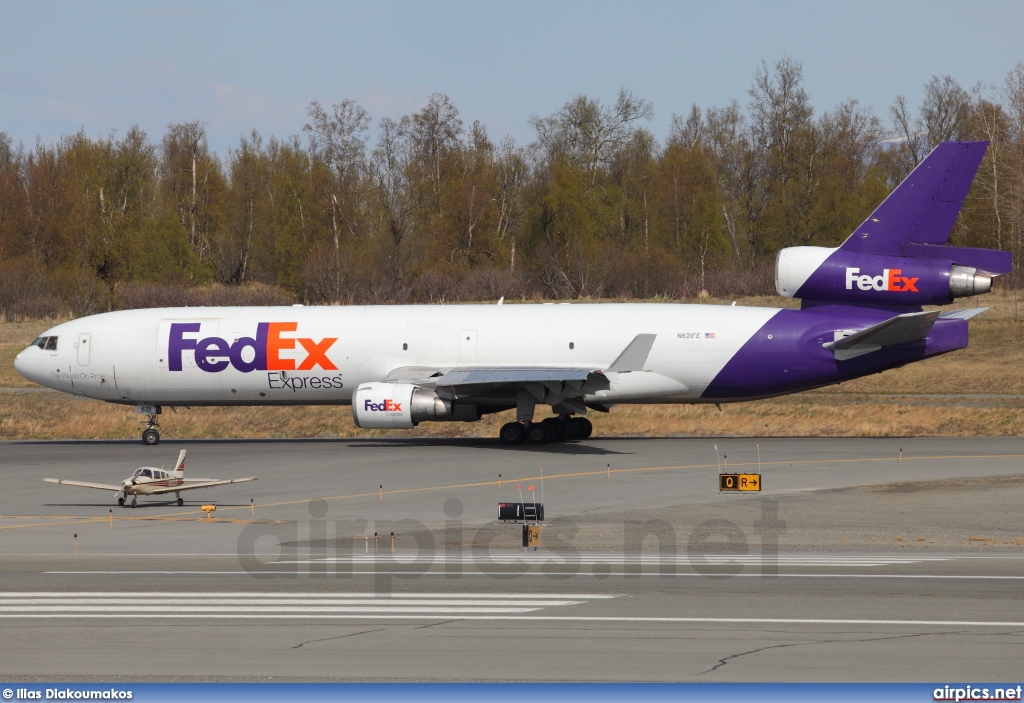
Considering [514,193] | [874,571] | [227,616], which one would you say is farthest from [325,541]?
[514,193]

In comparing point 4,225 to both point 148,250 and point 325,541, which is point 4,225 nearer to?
point 148,250

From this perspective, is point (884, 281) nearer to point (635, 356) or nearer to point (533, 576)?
point (635, 356)

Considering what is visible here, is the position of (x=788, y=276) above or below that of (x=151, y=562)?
above

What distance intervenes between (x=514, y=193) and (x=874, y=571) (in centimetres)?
8364

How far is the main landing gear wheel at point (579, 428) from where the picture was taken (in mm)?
38062

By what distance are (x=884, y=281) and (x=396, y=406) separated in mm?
15732

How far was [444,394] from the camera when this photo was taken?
3541 cm

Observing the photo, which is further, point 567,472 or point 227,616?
point 567,472

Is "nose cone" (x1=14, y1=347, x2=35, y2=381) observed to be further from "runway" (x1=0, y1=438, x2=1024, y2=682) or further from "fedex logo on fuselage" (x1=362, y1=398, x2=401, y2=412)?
"fedex logo on fuselage" (x1=362, y1=398, x2=401, y2=412)

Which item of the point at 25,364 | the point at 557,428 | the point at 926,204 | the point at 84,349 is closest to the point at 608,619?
the point at 557,428

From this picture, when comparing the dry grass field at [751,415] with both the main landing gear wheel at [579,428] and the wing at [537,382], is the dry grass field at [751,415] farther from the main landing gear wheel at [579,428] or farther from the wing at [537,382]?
the wing at [537,382]

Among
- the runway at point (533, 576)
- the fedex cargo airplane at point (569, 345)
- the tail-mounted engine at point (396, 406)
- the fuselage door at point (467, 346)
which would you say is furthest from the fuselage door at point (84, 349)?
the fuselage door at point (467, 346)

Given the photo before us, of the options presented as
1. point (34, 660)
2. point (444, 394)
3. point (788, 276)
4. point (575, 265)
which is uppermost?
point (575, 265)

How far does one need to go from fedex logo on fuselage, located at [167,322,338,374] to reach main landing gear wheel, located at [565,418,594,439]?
8.08m
